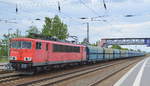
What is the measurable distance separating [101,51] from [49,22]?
534 inches

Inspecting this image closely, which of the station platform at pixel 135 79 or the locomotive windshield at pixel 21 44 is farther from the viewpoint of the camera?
the locomotive windshield at pixel 21 44

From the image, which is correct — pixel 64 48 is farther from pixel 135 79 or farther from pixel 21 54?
pixel 135 79

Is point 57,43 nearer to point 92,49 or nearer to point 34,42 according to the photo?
point 34,42

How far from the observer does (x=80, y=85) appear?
18406 millimetres

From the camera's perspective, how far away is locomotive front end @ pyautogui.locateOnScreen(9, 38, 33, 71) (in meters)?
22.4

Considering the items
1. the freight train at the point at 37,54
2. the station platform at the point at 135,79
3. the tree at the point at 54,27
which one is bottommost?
the station platform at the point at 135,79

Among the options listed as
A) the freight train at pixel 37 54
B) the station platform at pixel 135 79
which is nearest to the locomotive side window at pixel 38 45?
the freight train at pixel 37 54

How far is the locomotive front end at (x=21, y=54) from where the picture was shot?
22.4 metres

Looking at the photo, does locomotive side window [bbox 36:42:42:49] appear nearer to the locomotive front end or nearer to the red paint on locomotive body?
the red paint on locomotive body

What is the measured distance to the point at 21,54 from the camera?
2280 cm

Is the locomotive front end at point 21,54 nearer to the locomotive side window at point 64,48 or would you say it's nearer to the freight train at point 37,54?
the freight train at point 37,54

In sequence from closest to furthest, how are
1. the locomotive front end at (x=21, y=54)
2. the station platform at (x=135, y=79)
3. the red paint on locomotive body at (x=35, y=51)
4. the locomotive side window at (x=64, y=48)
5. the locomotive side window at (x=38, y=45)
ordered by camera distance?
the station platform at (x=135, y=79), the locomotive front end at (x=21, y=54), the red paint on locomotive body at (x=35, y=51), the locomotive side window at (x=38, y=45), the locomotive side window at (x=64, y=48)

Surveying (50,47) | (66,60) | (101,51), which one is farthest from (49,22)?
(50,47)

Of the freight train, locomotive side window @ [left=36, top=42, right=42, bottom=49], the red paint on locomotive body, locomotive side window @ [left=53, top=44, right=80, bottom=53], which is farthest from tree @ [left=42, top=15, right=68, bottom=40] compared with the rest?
locomotive side window @ [left=36, top=42, right=42, bottom=49]
